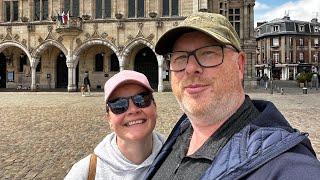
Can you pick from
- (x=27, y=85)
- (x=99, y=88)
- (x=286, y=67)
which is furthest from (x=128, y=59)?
(x=286, y=67)

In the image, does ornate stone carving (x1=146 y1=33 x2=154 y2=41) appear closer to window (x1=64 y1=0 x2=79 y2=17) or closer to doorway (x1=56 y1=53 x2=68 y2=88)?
window (x1=64 y1=0 x2=79 y2=17)

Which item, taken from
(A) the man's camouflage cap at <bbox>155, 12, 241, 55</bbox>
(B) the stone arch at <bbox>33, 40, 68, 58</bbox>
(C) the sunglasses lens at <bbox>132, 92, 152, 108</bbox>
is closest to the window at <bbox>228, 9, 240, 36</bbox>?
(B) the stone arch at <bbox>33, 40, 68, 58</bbox>

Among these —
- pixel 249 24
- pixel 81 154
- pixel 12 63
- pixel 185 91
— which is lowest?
pixel 81 154

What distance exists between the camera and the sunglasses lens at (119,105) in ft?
8.14

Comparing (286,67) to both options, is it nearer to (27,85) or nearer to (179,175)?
(27,85)

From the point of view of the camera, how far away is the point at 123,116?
2.51 metres

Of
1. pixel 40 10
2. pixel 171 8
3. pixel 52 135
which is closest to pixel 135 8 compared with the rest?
pixel 171 8

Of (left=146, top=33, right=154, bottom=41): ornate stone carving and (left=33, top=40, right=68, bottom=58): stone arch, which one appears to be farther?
(left=33, top=40, right=68, bottom=58): stone arch

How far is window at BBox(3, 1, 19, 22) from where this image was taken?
3023 centimetres

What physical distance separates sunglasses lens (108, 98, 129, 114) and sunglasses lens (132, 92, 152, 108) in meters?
0.06

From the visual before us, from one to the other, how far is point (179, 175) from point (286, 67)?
7930 cm

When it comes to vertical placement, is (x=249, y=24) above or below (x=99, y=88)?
above

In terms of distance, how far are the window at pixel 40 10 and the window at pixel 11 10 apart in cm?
170

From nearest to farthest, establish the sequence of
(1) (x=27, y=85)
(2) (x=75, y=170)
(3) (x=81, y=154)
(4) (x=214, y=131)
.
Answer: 1. (4) (x=214, y=131)
2. (2) (x=75, y=170)
3. (3) (x=81, y=154)
4. (1) (x=27, y=85)
